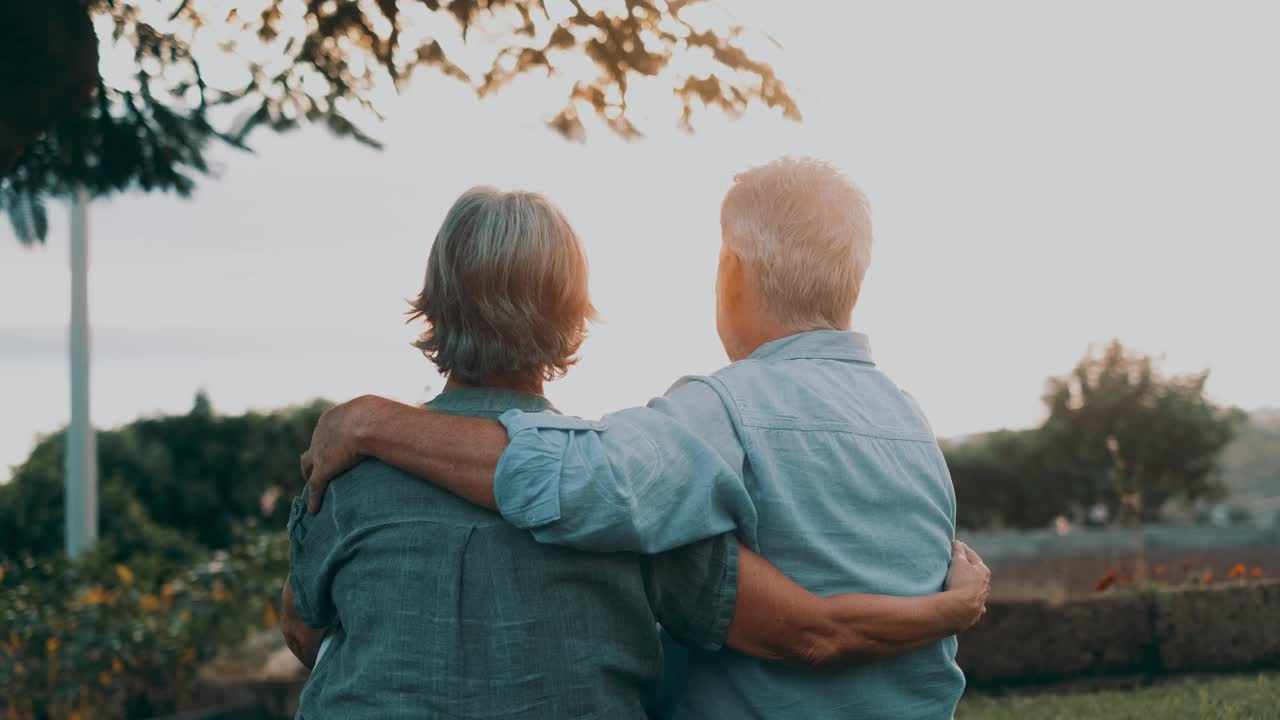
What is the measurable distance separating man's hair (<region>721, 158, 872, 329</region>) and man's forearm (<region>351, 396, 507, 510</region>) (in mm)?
553

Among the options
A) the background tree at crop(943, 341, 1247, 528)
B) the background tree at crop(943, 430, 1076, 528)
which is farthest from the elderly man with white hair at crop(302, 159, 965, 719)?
the background tree at crop(943, 430, 1076, 528)

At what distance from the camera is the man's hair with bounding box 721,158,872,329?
208 cm

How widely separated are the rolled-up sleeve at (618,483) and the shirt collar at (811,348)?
27 cm

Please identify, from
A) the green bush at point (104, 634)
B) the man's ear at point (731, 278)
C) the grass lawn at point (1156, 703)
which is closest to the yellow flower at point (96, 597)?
the green bush at point (104, 634)

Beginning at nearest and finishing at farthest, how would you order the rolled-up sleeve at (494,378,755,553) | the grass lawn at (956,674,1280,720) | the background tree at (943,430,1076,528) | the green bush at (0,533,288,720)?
the rolled-up sleeve at (494,378,755,553) < the grass lawn at (956,674,1280,720) < the green bush at (0,533,288,720) < the background tree at (943,430,1076,528)

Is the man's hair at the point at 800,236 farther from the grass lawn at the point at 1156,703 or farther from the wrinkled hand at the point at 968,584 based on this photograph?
the grass lawn at the point at 1156,703

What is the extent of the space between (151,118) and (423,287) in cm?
351

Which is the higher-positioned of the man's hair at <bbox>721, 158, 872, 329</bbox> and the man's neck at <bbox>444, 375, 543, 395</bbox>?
the man's hair at <bbox>721, 158, 872, 329</bbox>

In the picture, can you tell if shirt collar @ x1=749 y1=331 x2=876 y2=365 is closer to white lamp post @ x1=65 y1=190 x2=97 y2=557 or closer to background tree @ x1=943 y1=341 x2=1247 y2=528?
white lamp post @ x1=65 y1=190 x2=97 y2=557

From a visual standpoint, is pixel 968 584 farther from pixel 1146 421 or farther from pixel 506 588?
pixel 1146 421

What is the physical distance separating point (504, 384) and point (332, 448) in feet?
0.97

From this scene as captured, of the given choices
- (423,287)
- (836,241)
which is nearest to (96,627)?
(423,287)

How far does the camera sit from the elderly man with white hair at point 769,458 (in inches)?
70.4

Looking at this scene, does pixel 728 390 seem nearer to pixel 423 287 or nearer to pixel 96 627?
pixel 423 287
